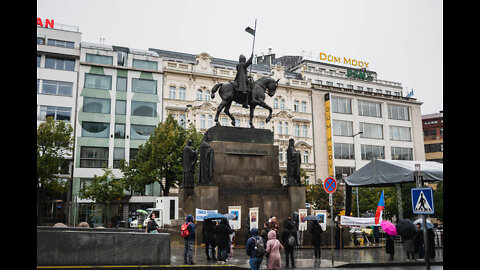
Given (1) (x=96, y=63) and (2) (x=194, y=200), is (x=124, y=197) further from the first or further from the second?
(2) (x=194, y=200)

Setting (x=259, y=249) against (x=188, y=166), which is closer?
(x=259, y=249)

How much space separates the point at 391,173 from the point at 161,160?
960 inches

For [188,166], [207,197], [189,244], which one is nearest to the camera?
[189,244]

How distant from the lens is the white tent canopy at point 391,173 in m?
19.8

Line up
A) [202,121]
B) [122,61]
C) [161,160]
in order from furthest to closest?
1. [122,61]
2. [202,121]
3. [161,160]

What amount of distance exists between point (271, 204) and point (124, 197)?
32.6 meters

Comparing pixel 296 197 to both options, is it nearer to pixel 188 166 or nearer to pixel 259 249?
pixel 188 166

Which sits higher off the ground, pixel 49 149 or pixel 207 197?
pixel 49 149

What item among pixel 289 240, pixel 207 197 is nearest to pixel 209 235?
pixel 289 240

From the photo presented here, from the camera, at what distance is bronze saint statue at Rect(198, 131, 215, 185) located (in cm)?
1805

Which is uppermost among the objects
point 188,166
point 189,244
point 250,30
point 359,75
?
point 359,75

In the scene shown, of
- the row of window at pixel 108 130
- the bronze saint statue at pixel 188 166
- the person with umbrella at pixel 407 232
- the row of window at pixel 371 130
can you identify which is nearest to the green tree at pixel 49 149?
the row of window at pixel 108 130

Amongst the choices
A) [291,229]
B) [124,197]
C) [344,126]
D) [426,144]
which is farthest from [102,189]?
[426,144]

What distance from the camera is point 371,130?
6594 cm
